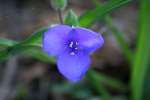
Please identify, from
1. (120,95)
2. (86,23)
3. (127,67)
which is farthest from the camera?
(127,67)

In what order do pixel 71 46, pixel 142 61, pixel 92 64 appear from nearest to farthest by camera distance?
pixel 71 46 → pixel 142 61 → pixel 92 64

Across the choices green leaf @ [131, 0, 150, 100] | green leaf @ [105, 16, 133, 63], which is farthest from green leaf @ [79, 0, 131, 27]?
green leaf @ [105, 16, 133, 63]

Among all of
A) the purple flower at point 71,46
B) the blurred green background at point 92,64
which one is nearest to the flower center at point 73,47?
the purple flower at point 71,46

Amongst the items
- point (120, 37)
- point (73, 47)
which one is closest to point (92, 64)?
point (120, 37)

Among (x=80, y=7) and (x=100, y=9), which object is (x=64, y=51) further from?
(x=80, y=7)

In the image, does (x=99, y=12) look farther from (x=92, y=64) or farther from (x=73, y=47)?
(x=92, y=64)

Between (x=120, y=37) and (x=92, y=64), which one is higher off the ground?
(x=120, y=37)

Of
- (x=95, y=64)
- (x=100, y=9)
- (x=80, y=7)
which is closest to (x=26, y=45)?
(x=100, y=9)
